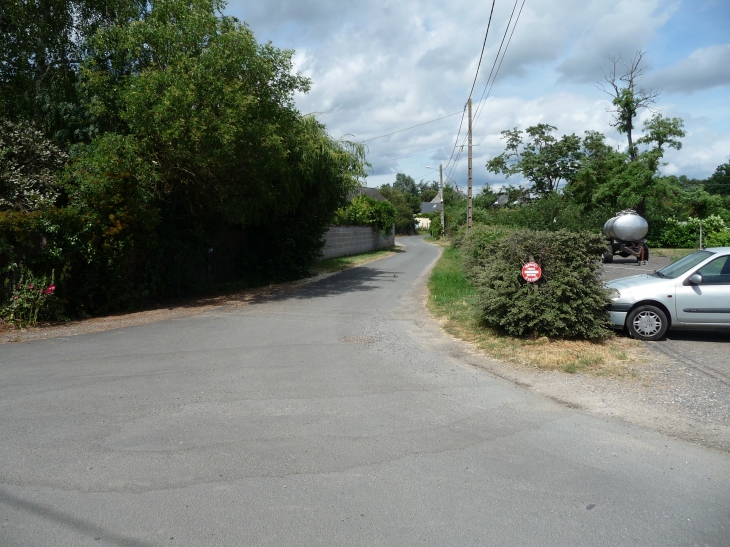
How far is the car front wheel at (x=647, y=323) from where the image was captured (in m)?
9.66

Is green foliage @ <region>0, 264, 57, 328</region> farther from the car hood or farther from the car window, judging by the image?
the car window

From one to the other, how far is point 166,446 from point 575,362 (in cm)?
561

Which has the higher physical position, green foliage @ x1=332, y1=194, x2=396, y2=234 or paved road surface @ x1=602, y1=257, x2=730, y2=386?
green foliage @ x1=332, y1=194, x2=396, y2=234

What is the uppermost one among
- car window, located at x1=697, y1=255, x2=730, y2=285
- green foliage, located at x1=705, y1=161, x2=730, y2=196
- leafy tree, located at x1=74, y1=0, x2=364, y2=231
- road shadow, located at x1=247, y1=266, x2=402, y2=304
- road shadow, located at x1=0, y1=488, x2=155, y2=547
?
green foliage, located at x1=705, y1=161, x2=730, y2=196

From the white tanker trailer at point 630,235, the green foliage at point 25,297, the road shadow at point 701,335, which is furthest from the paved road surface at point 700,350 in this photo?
the white tanker trailer at point 630,235

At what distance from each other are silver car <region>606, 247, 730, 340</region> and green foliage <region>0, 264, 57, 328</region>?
1083 centimetres

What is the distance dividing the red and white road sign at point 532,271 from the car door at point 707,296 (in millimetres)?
2255

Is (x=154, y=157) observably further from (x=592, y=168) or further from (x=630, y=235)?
(x=592, y=168)

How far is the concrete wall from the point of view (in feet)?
107

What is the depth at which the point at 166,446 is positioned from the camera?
210 inches

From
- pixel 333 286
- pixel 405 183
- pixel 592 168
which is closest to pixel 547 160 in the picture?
pixel 592 168

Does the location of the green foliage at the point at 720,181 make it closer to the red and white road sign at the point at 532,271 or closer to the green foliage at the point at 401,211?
the green foliage at the point at 401,211

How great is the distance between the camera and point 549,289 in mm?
9531

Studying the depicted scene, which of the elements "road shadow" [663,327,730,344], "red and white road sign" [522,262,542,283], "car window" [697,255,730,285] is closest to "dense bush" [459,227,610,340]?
"red and white road sign" [522,262,542,283]
